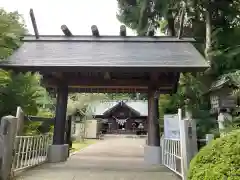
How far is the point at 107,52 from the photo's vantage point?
A: 267 inches

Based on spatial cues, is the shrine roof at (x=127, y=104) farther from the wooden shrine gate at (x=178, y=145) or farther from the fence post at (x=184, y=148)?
the fence post at (x=184, y=148)

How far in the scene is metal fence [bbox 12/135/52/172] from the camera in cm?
471

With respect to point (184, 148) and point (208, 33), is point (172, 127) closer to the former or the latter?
point (184, 148)

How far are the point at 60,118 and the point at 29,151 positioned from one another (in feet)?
5.27

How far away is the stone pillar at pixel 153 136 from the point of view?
6617mm

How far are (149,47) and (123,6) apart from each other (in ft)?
20.3

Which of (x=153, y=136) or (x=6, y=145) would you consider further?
(x=153, y=136)

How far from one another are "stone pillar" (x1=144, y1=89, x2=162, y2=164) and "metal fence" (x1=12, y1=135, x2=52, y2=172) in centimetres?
322

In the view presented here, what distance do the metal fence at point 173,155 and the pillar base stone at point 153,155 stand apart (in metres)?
0.15

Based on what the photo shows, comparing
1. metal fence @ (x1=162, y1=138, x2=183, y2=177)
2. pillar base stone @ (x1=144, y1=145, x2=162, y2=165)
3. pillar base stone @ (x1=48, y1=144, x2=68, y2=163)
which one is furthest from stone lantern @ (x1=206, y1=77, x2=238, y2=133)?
pillar base stone @ (x1=48, y1=144, x2=68, y2=163)

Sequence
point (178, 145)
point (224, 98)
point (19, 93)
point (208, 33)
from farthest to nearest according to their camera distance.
Answer: point (208, 33), point (224, 98), point (19, 93), point (178, 145)

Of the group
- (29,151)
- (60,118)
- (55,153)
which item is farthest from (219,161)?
(55,153)

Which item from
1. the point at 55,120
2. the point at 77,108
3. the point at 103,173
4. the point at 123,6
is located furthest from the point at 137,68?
the point at 77,108

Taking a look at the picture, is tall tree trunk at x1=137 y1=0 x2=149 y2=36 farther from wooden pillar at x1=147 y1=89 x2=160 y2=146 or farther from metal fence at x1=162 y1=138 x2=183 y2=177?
metal fence at x1=162 y1=138 x2=183 y2=177
